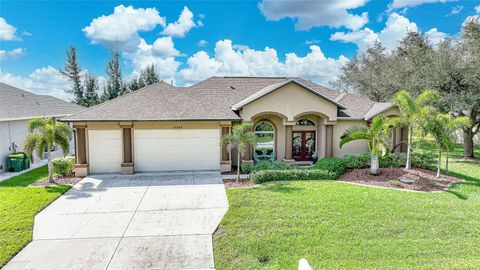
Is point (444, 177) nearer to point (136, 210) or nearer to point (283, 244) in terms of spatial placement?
point (283, 244)

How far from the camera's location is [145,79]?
1887 inches

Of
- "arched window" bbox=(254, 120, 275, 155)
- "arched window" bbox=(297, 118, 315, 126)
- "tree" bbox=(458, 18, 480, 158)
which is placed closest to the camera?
"tree" bbox=(458, 18, 480, 158)

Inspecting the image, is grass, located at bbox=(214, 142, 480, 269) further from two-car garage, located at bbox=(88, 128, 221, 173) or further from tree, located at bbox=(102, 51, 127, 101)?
tree, located at bbox=(102, 51, 127, 101)

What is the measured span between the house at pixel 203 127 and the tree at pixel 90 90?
31965 mm

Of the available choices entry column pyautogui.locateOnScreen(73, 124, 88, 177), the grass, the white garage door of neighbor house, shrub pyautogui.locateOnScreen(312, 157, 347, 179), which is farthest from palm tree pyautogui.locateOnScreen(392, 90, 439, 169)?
entry column pyautogui.locateOnScreen(73, 124, 88, 177)

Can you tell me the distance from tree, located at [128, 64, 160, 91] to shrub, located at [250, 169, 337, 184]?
3883cm

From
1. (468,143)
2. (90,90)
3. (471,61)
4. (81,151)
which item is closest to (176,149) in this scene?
(81,151)

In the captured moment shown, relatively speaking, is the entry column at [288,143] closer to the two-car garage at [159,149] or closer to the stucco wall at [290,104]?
the stucco wall at [290,104]

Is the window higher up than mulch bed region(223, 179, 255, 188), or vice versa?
the window

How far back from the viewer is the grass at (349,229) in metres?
6.61

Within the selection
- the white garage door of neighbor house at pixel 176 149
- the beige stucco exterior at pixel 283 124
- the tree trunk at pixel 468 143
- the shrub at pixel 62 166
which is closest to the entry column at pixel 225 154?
the beige stucco exterior at pixel 283 124

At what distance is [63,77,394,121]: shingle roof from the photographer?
14.9m

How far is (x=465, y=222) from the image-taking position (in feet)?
28.1

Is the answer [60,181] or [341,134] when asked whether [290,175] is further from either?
[60,181]
